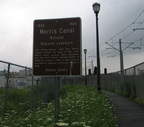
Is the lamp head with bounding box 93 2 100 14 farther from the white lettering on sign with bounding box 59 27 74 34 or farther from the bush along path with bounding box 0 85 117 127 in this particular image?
the white lettering on sign with bounding box 59 27 74 34

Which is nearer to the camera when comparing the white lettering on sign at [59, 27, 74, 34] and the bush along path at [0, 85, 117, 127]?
the bush along path at [0, 85, 117, 127]

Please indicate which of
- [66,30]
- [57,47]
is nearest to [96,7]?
[66,30]

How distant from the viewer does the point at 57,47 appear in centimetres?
661

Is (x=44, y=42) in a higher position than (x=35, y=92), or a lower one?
higher

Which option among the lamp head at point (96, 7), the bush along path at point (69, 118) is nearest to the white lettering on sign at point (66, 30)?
the bush along path at point (69, 118)

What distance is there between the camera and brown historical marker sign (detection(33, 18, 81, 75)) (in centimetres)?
652

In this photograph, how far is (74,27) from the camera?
6.62 metres

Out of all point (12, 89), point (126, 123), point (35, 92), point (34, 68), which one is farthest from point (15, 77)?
point (126, 123)

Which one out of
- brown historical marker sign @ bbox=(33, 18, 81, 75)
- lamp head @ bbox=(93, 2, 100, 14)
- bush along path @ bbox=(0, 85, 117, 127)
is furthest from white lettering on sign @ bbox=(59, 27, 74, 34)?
lamp head @ bbox=(93, 2, 100, 14)

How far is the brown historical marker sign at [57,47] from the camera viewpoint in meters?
6.52

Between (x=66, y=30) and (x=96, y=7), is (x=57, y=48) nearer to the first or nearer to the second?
(x=66, y=30)

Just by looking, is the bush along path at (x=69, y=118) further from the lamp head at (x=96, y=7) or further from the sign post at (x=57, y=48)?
the lamp head at (x=96, y=7)

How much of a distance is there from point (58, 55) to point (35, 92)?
626 centimetres

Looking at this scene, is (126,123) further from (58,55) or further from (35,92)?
(35,92)
